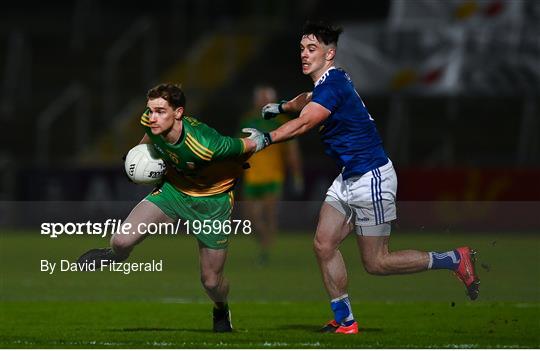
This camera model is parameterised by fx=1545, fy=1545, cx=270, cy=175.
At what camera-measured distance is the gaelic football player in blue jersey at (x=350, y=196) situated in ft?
40.3

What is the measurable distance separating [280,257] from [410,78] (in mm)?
6776

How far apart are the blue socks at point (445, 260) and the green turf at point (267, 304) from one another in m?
0.33

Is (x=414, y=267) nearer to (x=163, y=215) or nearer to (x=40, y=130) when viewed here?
(x=163, y=215)

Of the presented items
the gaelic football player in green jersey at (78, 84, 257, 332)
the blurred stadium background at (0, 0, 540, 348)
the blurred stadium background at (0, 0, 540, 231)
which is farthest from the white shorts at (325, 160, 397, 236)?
the blurred stadium background at (0, 0, 540, 231)

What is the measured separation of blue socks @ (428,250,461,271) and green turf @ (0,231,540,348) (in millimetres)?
326

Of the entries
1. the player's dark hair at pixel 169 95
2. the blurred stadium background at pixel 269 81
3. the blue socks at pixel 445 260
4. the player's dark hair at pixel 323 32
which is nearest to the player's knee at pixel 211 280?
the player's dark hair at pixel 169 95

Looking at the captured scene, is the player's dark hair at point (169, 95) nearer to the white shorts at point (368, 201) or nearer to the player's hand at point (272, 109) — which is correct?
the player's hand at point (272, 109)

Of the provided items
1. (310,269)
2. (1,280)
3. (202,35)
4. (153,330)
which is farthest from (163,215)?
(202,35)

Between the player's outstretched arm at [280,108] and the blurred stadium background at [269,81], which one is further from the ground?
the player's outstretched arm at [280,108]

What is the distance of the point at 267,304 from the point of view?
1609 cm

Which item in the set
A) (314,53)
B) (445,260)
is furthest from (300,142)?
(314,53)

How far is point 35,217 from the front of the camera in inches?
1022

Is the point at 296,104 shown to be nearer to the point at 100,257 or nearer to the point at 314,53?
the point at 314,53

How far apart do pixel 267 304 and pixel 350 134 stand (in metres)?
4.07
